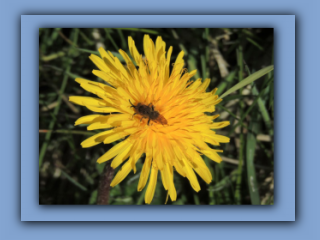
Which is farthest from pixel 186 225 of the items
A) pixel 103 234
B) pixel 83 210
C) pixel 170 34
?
pixel 170 34

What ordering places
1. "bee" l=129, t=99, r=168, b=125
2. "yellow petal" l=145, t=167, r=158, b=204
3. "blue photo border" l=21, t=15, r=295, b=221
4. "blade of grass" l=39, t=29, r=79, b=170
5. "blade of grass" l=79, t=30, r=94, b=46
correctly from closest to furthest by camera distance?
"bee" l=129, t=99, r=168, b=125
"yellow petal" l=145, t=167, r=158, b=204
"blue photo border" l=21, t=15, r=295, b=221
"blade of grass" l=39, t=29, r=79, b=170
"blade of grass" l=79, t=30, r=94, b=46

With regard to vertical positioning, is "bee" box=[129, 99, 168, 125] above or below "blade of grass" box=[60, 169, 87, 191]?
above

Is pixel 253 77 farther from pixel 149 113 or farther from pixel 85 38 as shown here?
pixel 85 38

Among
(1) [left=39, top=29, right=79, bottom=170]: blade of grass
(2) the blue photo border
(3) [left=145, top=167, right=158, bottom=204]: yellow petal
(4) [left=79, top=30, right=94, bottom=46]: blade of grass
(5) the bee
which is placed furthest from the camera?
(4) [left=79, top=30, right=94, bottom=46]: blade of grass

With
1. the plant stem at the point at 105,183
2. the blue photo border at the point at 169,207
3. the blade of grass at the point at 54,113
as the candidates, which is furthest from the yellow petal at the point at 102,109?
the blade of grass at the point at 54,113

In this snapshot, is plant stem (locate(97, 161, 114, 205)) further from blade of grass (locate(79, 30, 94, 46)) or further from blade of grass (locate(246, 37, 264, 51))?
blade of grass (locate(246, 37, 264, 51))

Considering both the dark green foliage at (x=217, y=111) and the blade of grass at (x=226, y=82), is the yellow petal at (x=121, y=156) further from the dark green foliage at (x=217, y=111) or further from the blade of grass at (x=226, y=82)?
the blade of grass at (x=226, y=82)

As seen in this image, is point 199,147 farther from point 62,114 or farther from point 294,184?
point 62,114

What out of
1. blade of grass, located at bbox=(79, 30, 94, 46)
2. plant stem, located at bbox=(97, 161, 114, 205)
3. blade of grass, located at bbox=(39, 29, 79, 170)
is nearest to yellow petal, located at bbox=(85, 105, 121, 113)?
plant stem, located at bbox=(97, 161, 114, 205)
